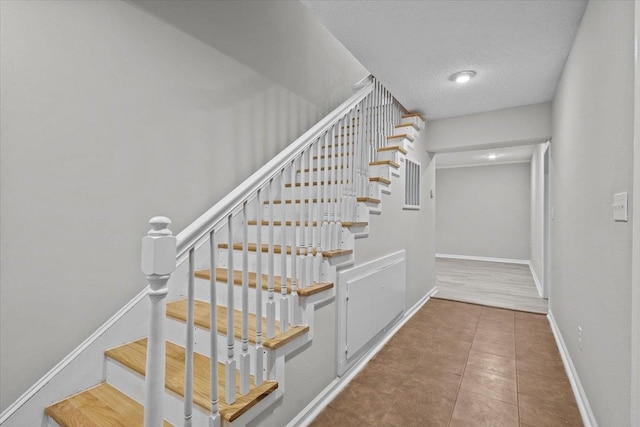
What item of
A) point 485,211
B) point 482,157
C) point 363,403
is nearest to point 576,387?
point 363,403

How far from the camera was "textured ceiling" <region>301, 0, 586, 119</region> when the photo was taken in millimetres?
1946

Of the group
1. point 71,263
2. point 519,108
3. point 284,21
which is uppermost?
point 284,21

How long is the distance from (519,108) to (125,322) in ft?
13.9

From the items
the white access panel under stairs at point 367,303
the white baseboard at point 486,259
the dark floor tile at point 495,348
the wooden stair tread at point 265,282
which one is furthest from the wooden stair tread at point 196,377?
the white baseboard at point 486,259

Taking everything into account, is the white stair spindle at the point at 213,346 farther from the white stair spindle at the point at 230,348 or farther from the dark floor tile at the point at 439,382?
the dark floor tile at the point at 439,382

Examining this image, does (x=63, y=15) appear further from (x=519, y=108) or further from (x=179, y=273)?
(x=519, y=108)

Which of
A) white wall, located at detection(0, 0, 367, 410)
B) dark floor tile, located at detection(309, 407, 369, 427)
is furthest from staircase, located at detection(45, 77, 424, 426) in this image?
dark floor tile, located at detection(309, 407, 369, 427)

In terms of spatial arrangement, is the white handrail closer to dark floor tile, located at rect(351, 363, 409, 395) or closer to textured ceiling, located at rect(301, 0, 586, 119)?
textured ceiling, located at rect(301, 0, 586, 119)

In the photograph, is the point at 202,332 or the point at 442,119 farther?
the point at 442,119

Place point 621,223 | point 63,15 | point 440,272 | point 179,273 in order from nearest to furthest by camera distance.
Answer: point 621,223 < point 63,15 < point 179,273 < point 440,272

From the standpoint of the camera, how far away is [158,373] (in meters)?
0.95

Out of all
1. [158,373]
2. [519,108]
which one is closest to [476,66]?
[519,108]

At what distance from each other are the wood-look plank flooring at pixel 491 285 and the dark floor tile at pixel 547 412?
216 cm


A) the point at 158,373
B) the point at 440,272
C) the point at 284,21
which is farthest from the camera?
the point at 440,272
